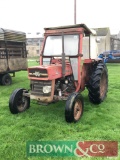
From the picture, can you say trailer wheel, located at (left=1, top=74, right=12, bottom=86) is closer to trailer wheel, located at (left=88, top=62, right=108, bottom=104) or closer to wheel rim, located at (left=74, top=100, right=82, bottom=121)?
trailer wheel, located at (left=88, top=62, right=108, bottom=104)

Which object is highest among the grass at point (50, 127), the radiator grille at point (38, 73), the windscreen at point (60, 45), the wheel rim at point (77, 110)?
the windscreen at point (60, 45)

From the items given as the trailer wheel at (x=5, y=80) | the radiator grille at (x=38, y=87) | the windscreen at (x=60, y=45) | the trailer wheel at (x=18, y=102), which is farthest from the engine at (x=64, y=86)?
the trailer wheel at (x=5, y=80)

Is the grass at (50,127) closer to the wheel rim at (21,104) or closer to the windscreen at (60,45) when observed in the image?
the wheel rim at (21,104)

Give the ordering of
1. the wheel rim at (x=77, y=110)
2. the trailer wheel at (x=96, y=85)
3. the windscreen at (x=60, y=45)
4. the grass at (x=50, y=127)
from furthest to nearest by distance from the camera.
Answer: the trailer wheel at (x=96, y=85)
the windscreen at (x=60, y=45)
the wheel rim at (x=77, y=110)
the grass at (x=50, y=127)

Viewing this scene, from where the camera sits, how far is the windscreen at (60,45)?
568 cm

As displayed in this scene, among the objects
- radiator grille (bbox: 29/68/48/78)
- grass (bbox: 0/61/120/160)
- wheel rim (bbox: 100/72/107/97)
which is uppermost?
radiator grille (bbox: 29/68/48/78)

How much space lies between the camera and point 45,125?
4871 millimetres

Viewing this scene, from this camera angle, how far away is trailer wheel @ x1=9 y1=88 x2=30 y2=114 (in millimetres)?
5492

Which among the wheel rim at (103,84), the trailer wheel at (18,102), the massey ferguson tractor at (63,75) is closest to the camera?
the massey ferguson tractor at (63,75)

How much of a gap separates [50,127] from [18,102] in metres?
1.32

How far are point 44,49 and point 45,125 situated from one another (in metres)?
2.19

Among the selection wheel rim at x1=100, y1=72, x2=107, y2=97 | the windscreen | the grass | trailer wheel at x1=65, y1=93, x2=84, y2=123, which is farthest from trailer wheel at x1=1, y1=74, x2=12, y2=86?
trailer wheel at x1=65, y1=93, x2=84, y2=123

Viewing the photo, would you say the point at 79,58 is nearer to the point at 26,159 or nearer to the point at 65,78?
the point at 65,78

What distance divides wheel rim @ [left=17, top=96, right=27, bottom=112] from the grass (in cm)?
15
